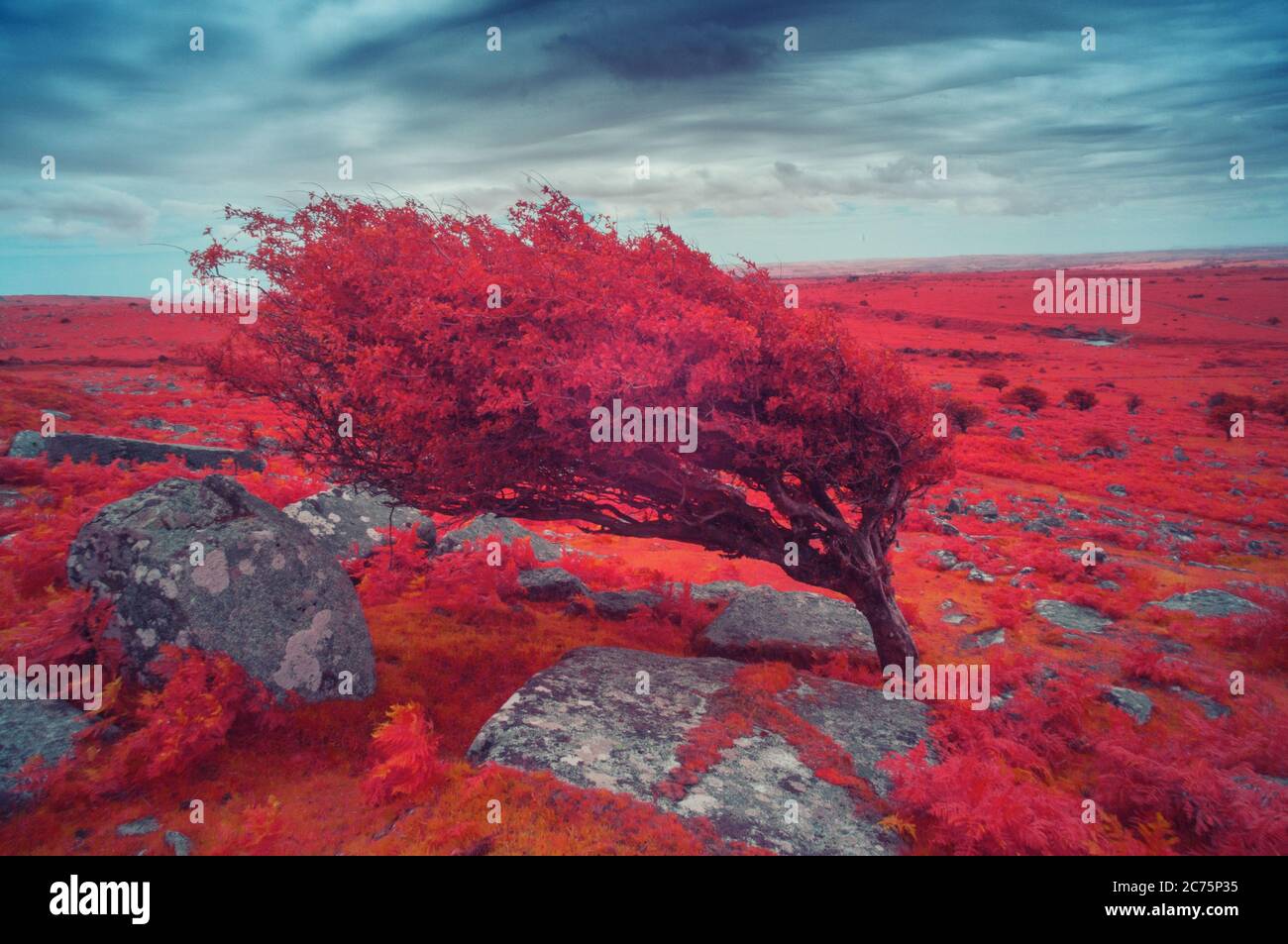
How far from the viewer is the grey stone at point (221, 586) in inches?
296

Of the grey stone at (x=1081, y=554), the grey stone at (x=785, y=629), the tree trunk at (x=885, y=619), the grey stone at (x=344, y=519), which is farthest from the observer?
the grey stone at (x=1081, y=554)

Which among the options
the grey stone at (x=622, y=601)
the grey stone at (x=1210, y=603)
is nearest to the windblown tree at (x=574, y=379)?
the grey stone at (x=622, y=601)

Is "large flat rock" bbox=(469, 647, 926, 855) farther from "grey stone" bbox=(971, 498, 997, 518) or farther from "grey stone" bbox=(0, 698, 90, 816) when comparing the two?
"grey stone" bbox=(971, 498, 997, 518)

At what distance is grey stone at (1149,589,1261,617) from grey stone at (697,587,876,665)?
6.22 meters

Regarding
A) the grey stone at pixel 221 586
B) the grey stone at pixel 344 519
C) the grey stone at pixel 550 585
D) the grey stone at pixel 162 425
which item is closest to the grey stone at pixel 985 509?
the grey stone at pixel 550 585

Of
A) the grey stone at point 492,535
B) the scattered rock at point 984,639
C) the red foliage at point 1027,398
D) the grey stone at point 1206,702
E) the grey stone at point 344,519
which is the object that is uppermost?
the red foliage at point 1027,398

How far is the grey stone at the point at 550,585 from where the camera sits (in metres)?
13.3

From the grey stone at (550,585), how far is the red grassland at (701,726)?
1.32ft

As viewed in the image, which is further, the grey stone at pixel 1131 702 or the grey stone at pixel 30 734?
the grey stone at pixel 1131 702

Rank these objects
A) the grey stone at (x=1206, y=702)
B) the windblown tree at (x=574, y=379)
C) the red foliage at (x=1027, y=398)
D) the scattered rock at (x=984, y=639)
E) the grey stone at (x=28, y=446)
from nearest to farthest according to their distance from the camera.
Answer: the windblown tree at (x=574, y=379) < the grey stone at (x=1206, y=702) < the scattered rock at (x=984, y=639) < the grey stone at (x=28, y=446) < the red foliage at (x=1027, y=398)

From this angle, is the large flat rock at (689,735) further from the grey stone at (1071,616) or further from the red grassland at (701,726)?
the grey stone at (1071,616)

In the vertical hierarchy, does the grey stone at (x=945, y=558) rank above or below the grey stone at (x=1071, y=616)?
above

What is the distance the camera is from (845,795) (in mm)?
6555

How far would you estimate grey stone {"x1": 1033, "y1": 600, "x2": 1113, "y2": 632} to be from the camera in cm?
1252
